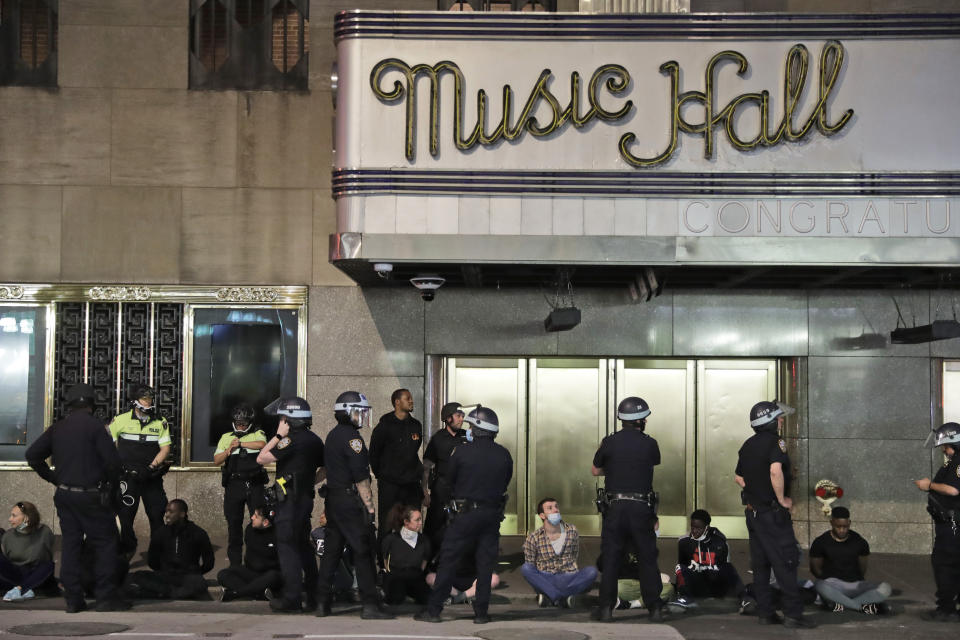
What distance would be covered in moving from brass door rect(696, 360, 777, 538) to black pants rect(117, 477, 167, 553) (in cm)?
709

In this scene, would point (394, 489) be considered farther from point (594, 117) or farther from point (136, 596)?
point (594, 117)

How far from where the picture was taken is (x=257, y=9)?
55.2ft

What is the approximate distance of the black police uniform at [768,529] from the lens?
37.7 ft

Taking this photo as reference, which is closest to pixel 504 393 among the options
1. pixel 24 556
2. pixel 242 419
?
pixel 242 419

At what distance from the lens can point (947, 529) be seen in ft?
39.7

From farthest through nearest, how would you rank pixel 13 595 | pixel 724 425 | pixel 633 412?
pixel 724 425 → pixel 13 595 → pixel 633 412

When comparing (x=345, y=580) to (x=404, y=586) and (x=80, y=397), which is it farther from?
(x=80, y=397)

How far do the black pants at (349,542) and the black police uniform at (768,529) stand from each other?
11.3ft

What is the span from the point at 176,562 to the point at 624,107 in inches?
263

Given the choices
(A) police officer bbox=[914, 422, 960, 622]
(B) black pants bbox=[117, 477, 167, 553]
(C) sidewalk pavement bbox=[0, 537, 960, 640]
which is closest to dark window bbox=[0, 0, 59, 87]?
(B) black pants bbox=[117, 477, 167, 553]

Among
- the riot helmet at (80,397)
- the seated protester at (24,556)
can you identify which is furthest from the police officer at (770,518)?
the seated protester at (24,556)

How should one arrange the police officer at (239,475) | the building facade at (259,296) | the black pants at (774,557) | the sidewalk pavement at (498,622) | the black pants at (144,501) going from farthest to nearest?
the building facade at (259,296)
the police officer at (239,475)
the black pants at (144,501)
the black pants at (774,557)
the sidewalk pavement at (498,622)

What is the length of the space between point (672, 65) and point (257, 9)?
228 inches

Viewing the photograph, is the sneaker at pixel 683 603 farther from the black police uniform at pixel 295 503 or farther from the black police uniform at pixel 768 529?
the black police uniform at pixel 295 503
